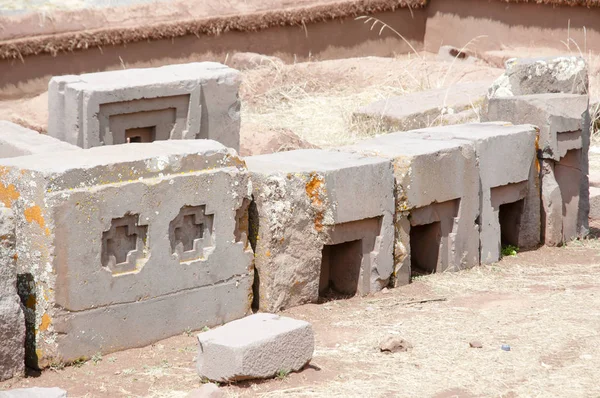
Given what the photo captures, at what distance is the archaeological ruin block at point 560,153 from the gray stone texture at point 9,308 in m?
4.09

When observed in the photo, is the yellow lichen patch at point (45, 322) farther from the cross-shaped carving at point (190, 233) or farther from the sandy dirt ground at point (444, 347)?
the cross-shaped carving at point (190, 233)

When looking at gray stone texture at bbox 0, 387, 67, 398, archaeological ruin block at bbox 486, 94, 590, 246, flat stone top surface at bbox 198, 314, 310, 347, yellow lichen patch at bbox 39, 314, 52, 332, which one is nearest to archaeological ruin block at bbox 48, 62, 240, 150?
archaeological ruin block at bbox 486, 94, 590, 246

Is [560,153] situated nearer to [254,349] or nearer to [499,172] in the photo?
[499,172]

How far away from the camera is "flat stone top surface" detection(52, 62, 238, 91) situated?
26.2ft

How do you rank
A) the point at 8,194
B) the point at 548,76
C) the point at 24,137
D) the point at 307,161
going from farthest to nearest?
1. the point at 548,76
2. the point at 24,137
3. the point at 307,161
4. the point at 8,194

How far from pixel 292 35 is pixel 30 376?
10416 mm

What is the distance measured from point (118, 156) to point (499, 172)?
9.23ft

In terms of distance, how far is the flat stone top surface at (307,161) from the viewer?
230 inches

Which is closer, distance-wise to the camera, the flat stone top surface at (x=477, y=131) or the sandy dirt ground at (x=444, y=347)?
the sandy dirt ground at (x=444, y=347)

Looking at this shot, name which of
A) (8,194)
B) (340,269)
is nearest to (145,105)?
(340,269)

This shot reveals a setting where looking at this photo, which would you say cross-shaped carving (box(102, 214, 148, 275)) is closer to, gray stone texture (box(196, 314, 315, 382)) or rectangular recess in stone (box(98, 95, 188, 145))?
gray stone texture (box(196, 314, 315, 382))

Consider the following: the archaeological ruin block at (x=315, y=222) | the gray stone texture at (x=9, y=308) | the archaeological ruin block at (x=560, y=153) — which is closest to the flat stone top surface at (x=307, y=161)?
the archaeological ruin block at (x=315, y=222)

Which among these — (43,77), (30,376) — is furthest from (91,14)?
(30,376)

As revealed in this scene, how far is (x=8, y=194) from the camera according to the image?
506 centimetres
